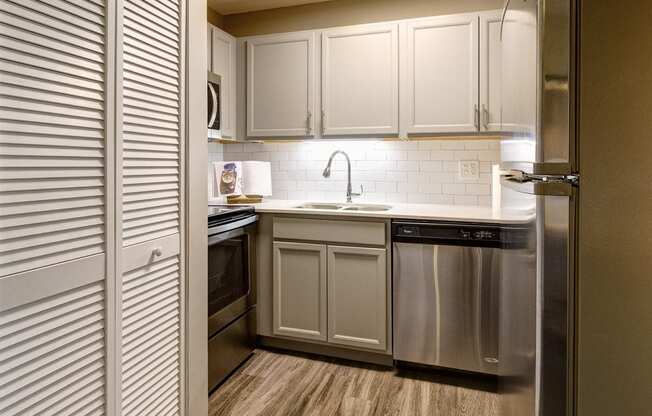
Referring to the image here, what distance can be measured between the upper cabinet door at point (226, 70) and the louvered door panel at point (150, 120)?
4.62 feet

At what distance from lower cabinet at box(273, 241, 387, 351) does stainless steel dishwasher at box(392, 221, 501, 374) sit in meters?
0.12

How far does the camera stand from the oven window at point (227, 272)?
219 cm

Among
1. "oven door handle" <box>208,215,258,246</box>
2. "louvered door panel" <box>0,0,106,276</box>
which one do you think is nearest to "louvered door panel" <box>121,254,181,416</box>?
"louvered door panel" <box>0,0,106,276</box>

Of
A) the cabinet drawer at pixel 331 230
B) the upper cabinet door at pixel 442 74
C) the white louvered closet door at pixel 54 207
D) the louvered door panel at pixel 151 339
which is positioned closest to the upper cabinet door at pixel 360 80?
the upper cabinet door at pixel 442 74

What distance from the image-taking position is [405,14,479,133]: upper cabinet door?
254cm

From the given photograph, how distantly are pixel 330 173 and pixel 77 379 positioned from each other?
7.55ft

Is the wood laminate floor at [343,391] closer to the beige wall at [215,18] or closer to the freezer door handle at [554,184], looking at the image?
the freezer door handle at [554,184]

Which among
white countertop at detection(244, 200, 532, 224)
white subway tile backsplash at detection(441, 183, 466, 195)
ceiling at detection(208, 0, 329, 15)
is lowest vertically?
white countertop at detection(244, 200, 532, 224)

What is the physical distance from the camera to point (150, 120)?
1.30 m

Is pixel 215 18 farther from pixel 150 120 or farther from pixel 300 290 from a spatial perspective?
pixel 150 120

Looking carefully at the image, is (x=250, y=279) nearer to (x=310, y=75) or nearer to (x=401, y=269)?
(x=401, y=269)

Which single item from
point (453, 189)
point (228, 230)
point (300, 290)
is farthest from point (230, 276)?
point (453, 189)

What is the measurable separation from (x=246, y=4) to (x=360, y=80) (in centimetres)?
111

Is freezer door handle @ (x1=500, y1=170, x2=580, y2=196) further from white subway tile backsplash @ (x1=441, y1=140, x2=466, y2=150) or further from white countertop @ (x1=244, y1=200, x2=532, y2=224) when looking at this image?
→ white subway tile backsplash @ (x1=441, y1=140, x2=466, y2=150)
